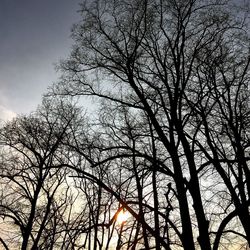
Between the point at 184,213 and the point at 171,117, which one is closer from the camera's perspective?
the point at 184,213

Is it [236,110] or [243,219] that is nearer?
[243,219]

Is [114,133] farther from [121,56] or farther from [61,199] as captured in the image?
[61,199]

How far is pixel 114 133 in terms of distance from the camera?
12062mm

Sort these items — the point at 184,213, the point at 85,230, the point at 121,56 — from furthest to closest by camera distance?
the point at 121,56
the point at 184,213
the point at 85,230

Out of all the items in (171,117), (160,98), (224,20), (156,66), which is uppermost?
(224,20)

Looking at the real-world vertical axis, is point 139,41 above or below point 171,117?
above

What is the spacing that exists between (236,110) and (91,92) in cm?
561

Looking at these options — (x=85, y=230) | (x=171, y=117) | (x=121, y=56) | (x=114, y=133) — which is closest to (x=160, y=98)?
(x=171, y=117)

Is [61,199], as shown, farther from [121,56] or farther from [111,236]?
[121,56]

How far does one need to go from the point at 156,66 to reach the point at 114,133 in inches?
124

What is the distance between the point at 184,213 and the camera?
836 cm

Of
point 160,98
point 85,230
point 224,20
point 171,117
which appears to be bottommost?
point 85,230

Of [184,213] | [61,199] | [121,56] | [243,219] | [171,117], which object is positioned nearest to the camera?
[184,213]

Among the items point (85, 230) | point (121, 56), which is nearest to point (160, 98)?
point (121, 56)
